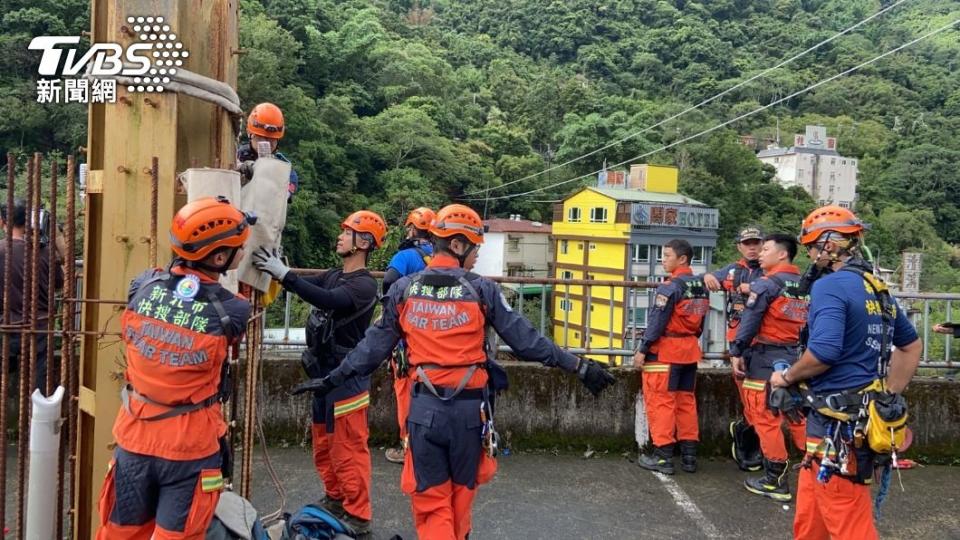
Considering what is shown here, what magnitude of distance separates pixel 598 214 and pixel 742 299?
40699 millimetres

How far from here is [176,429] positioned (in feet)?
8.91

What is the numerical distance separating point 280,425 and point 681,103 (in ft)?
315

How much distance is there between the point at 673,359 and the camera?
590 cm

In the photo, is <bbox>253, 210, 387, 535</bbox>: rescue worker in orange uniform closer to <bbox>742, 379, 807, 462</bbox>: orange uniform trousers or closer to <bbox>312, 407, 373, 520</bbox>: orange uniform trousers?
<bbox>312, 407, 373, 520</bbox>: orange uniform trousers

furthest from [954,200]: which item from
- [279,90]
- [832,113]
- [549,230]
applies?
[279,90]

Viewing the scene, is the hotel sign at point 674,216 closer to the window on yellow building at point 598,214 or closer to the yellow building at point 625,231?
the yellow building at point 625,231

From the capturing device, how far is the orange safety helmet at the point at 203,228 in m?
2.73

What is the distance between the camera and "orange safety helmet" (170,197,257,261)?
273 cm

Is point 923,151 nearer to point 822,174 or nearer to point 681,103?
point 822,174

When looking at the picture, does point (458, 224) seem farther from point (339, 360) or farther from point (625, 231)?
point (625, 231)

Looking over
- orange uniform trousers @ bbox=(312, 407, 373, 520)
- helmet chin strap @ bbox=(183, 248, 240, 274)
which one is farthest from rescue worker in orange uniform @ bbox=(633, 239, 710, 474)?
helmet chin strap @ bbox=(183, 248, 240, 274)

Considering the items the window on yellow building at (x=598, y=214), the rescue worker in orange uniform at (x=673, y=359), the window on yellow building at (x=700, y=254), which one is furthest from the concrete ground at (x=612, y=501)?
the window on yellow building at (x=700, y=254)

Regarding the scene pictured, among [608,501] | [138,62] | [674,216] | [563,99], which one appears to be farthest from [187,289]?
[563,99]

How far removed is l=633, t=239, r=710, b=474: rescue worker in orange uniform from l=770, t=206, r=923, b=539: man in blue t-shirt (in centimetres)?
222
